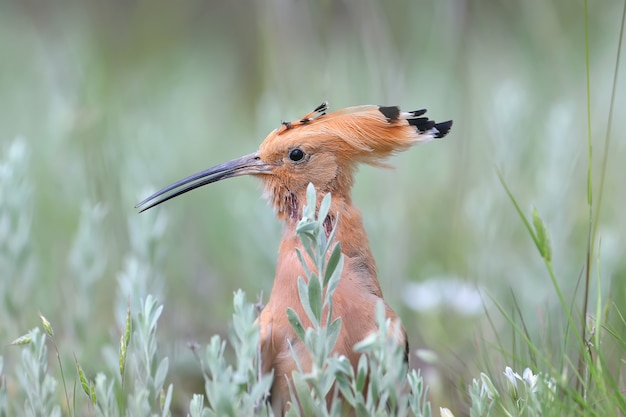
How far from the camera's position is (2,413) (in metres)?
1.74

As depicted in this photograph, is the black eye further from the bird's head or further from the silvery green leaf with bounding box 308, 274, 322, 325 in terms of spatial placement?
the silvery green leaf with bounding box 308, 274, 322, 325

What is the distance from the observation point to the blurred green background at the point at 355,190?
2.61 meters

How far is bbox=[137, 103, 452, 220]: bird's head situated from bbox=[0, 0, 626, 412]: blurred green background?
1.23ft

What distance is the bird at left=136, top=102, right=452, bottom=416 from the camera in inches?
78.5

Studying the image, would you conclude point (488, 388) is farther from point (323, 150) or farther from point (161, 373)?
point (323, 150)

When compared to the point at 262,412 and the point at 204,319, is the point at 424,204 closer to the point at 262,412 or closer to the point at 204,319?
the point at 204,319

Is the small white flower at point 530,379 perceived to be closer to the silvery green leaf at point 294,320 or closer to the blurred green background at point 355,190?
the blurred green background at point 355,190

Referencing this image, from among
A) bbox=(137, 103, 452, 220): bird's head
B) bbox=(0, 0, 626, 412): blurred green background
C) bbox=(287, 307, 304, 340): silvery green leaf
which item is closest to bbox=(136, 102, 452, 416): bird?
bbox=(137, 103, 452, 220): bird's head

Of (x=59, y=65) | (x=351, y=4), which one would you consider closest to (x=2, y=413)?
(x=351, y=4)

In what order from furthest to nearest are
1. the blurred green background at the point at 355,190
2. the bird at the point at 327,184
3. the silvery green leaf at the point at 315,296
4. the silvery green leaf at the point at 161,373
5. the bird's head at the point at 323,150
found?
the blurred green background at the point at 355,190 → the bird's head at the point at 323,150 → the bird at the point at 327,184 → the silvery green leaf at the point at 161,373 → the silvery green leaf at the point at 315,296

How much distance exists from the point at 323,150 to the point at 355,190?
1950 mm

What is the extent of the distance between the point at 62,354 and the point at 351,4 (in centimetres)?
151

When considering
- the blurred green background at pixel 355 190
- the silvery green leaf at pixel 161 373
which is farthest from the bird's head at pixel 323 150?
the silvery green leaf at pixel 161 373

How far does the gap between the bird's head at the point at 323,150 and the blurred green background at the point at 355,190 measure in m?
0.37
